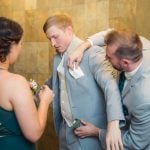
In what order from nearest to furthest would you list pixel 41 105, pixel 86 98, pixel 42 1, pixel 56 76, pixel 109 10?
pixel 41 105 → pixel 86 98 → pixel 56 76 → pixel 109 10 → pixel 42 1

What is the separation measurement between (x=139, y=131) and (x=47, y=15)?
1880 millimetres

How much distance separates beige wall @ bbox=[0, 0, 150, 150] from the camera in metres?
2.48

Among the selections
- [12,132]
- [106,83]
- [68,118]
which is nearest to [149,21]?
[106,83]

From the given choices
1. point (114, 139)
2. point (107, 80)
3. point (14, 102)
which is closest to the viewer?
point (14, 102)

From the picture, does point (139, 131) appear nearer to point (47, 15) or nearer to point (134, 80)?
point (134, 80)

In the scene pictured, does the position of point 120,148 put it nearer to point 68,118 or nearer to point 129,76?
point 129,76

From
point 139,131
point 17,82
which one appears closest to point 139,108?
point 139,131

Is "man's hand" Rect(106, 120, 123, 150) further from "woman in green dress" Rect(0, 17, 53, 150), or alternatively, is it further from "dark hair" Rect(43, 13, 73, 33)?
"dark hair" Rect(43, 13, 73, 33)

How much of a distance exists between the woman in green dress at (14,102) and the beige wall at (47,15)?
3.40ft

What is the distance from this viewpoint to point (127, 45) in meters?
1.73

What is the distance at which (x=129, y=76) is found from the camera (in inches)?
70.2

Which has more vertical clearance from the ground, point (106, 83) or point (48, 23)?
point (48, 23)

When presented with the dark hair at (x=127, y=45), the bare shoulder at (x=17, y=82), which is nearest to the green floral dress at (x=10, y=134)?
the bare shoulder at (x=17, y=82)

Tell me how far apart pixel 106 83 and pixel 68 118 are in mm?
406
